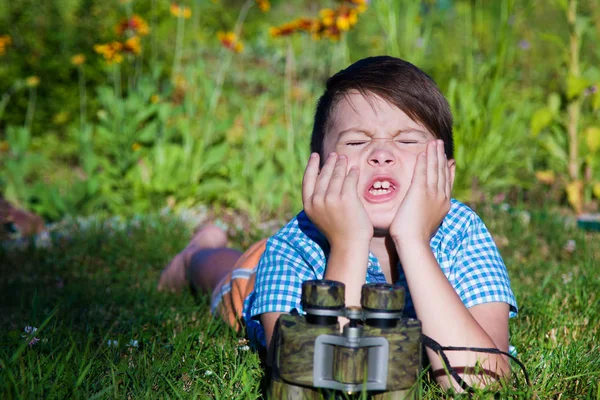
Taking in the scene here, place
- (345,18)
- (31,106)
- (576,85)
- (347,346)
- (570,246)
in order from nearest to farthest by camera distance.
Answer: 1. (347,346)
2. (570,246)
3. (345,18)
4. (576,85)
5. (31,106)

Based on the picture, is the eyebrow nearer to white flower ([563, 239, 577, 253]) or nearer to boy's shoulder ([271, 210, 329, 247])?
boy's shoulder ([271, 210, 329, 247])

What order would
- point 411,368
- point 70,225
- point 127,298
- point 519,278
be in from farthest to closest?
point 70,225 < point 519,278 < point 127,298 < point 411,368

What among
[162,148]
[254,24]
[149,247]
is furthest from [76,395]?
[254,24]

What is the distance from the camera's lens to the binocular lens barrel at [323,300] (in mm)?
1439

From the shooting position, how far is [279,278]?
6.56 ft

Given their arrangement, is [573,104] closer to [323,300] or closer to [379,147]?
[379,147]

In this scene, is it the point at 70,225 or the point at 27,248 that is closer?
the point at 27,248

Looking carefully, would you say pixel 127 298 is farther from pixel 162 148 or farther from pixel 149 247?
pixel 162 148

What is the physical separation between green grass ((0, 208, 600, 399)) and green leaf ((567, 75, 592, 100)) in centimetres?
91

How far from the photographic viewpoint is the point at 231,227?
13.7 feet

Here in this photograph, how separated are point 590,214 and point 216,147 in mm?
2559

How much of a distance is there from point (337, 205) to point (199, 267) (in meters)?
1.48

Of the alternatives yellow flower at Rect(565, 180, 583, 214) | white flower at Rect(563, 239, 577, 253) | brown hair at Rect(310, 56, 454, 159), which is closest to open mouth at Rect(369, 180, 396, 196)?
brown hair at Rect(310, 56, 454, 159)

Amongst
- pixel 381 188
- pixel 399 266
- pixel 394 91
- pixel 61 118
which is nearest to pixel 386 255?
pixel 399 266
